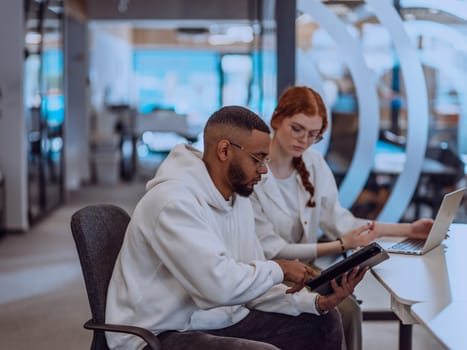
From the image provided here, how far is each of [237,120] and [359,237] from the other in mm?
887

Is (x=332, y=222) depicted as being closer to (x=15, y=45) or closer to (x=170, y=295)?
(x=170, y=295)

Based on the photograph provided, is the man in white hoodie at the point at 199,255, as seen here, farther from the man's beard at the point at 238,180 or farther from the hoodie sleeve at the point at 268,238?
the hoodie sleeve at the point at 268,238

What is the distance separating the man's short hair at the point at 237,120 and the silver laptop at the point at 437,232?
0.75 metres

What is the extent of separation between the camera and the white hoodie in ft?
6.47

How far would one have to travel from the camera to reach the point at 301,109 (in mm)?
2938

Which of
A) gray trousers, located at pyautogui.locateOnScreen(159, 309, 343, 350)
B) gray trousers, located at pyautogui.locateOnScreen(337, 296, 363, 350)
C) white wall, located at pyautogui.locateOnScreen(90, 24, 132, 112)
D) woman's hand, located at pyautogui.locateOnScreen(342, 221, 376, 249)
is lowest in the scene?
gray trousers, located at pyautogui.locateOnScreen(337, 296, 363, 350)

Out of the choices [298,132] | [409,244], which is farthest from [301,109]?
[409,244]

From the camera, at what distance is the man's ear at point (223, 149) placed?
2.14m

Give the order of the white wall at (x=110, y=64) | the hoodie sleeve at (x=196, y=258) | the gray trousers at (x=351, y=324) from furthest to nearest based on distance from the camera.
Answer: the white wall at (x=110, y=64) → the gray trousers at (x=351, y=324) → the hoodie sleeve at (x=196, y=258)

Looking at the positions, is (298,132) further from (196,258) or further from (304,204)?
(196,258)

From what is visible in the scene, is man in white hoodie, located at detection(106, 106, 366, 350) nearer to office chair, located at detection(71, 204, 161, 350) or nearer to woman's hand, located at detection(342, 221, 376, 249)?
office chair, located at detection(71, 204, 161, 350)

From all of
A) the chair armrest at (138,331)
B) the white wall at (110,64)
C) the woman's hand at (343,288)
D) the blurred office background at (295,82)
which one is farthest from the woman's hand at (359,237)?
the white wall at (110,64)

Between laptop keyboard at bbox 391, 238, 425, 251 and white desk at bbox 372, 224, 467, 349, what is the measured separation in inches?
2.4

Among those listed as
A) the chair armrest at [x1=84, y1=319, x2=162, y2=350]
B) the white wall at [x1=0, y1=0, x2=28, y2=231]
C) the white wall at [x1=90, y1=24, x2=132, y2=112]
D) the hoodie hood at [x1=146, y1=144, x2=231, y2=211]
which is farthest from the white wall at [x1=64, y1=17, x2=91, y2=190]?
the chair armrest at [x1=84, y1=319, x2=162, y2=350]
